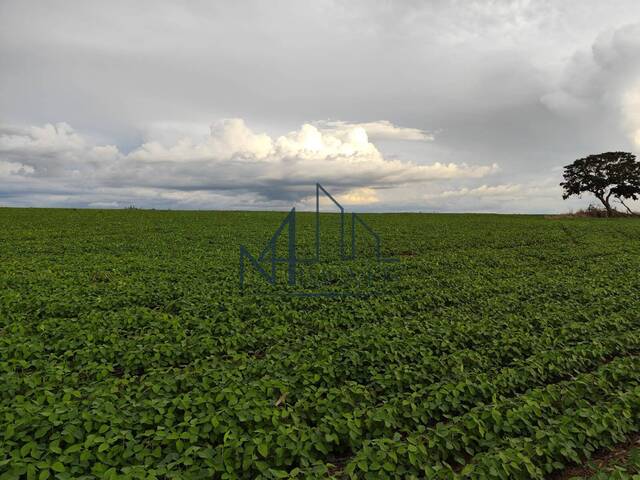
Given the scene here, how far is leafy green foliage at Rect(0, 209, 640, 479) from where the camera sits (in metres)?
5.75

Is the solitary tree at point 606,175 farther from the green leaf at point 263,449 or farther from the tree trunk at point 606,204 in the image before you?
the green leaf at point 263,449

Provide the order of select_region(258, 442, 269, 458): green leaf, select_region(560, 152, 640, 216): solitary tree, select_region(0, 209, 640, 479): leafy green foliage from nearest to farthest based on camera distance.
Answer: select_region(258, 442, 269, 458): green leaf < select_region(0, 209, 640, 479): leafy green foliage < select_region(560, 152, 640, 216): solitary tree

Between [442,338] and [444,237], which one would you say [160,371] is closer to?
[442,338]

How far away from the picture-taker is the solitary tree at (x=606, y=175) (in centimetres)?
7094

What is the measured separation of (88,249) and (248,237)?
509 inches

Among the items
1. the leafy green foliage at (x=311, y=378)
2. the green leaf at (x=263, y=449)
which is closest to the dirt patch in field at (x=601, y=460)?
the leafy green foliage at (x=311, y=378)

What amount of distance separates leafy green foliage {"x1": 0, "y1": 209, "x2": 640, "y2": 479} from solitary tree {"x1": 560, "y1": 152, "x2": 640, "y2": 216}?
66071 mm

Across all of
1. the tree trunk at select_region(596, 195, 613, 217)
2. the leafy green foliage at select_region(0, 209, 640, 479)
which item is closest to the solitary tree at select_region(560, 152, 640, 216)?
the tree trunk at select_region(596, 195, 613, 217)

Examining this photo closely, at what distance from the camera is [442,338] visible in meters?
10.3

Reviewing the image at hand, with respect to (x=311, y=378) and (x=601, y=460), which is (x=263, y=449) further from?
(x=601, y=460)

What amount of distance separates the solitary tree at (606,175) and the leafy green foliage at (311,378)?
217 ft

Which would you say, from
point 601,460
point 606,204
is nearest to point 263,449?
point 601,460

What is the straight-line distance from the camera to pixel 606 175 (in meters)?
72.2

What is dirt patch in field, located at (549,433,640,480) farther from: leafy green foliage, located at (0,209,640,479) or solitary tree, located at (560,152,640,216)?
solitary tree, located at (560,152,640,216)
